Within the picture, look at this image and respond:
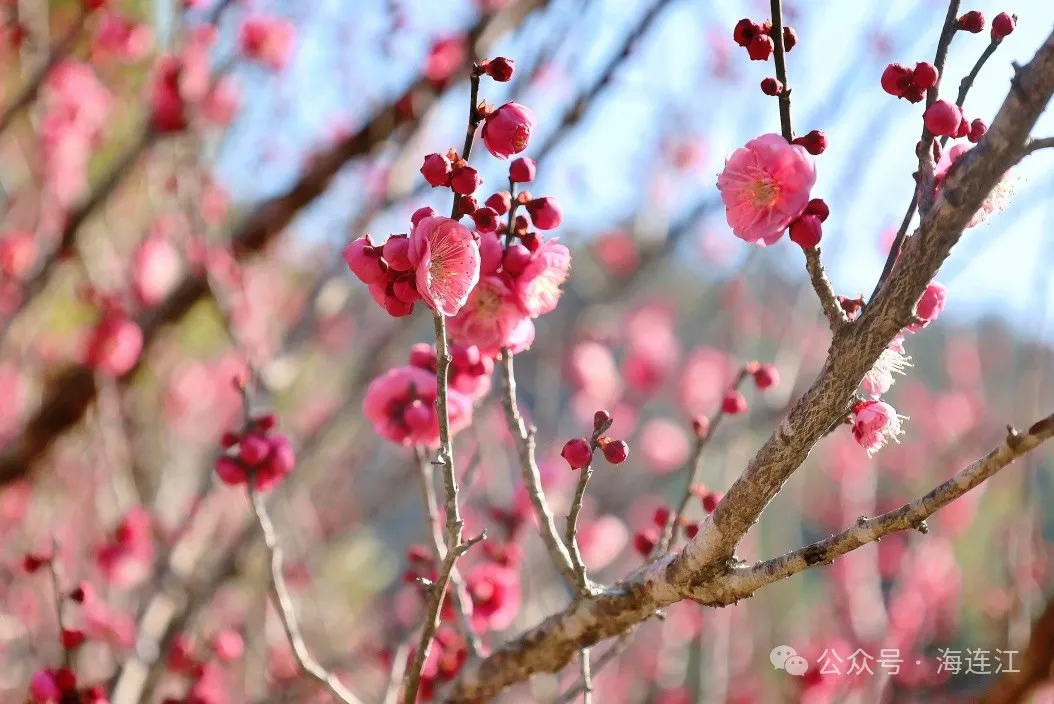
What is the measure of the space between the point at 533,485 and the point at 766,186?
500 mm

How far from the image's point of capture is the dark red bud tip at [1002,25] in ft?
3.22

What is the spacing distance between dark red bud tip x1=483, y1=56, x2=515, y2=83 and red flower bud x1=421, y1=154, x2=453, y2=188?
0.46 ft

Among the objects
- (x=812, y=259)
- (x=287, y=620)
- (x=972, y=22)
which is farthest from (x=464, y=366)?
(x=972, y=22)

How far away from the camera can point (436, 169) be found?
93cm

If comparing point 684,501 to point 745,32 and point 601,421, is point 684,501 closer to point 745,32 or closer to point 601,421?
point 601,421

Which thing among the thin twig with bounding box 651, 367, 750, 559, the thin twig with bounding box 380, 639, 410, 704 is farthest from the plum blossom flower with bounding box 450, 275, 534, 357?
the thin twig with bounding box 380, 639, 410, 704

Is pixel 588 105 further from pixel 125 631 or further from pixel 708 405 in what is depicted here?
pixel 708 405

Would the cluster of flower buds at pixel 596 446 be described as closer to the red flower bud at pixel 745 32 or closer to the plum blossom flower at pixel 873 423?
the plum blossom flower at pixel 873 423

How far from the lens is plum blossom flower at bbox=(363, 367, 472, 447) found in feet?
4.28

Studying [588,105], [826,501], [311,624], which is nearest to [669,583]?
[588,105]

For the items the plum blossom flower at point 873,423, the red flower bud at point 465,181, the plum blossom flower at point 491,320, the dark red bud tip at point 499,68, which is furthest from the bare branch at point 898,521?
the dark red bud tip at point 499,68

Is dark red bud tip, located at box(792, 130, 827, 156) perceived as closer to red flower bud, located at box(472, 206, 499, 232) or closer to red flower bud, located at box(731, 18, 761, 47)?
red flower bud, located at box(731, 18, 761, 47)

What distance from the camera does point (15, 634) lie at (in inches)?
A: 122

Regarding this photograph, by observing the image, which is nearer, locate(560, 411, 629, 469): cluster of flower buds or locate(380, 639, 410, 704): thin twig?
locate(560, 411, 629, 469): cluster of flower buds
